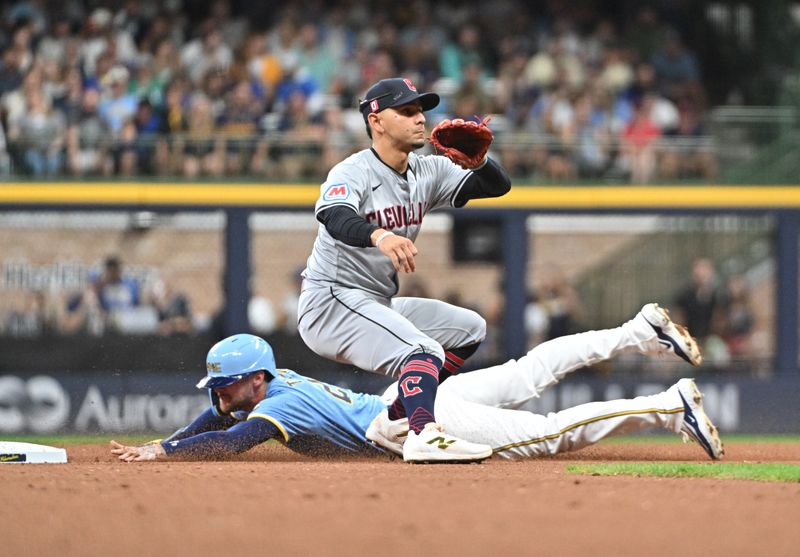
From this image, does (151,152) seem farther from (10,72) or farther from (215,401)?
(215,401)

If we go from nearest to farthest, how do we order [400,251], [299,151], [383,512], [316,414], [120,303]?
1. [383,512]
2. [400,251]
3. [316,414]
4. [120,303]
5. [299,151]

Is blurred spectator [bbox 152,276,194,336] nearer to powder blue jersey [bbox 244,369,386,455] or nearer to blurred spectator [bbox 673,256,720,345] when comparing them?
blurred spectator [bbox 673,256,720,345]

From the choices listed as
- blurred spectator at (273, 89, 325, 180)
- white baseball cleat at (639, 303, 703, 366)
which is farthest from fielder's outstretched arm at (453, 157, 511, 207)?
blurred spectator at (273, 89, 325, 180)

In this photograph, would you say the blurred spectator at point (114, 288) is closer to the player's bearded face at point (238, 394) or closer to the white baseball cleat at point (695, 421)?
the player's bearded face at point (238, 394)

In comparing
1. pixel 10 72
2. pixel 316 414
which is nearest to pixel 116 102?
pixel 10 72

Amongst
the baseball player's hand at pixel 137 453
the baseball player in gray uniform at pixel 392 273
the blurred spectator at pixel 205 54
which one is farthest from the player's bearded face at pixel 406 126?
the blurred spectator at pixel 205 54

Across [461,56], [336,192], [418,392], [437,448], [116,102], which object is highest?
[461,56]
